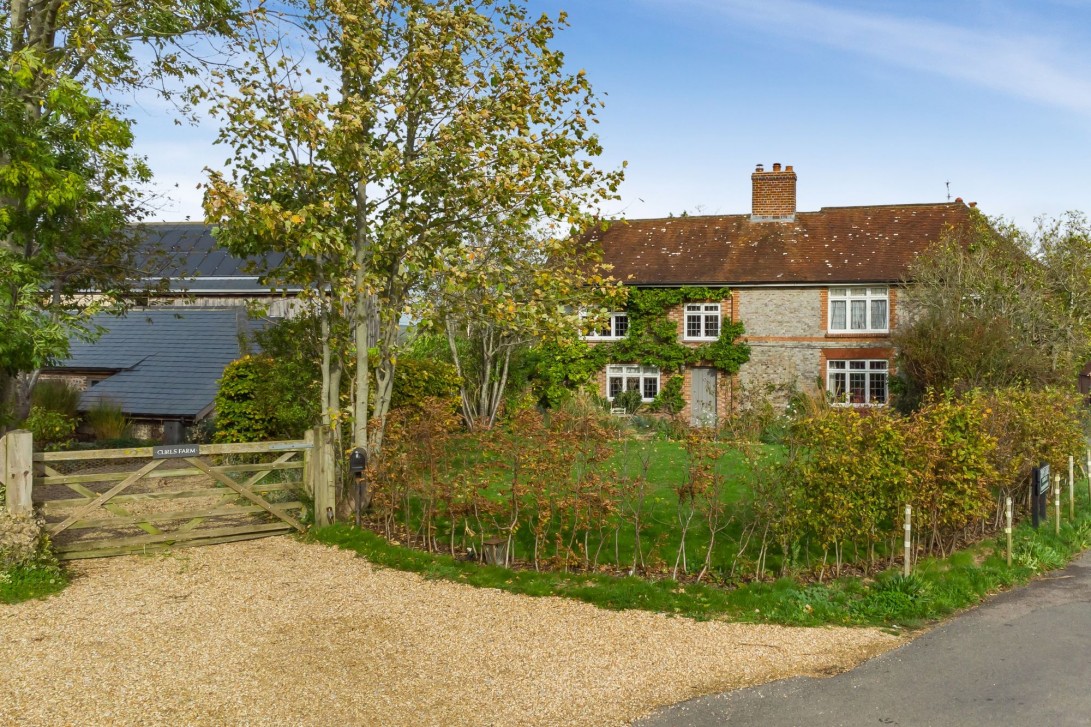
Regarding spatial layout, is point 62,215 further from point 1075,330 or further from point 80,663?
point 1075,330

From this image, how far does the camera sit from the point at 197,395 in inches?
937

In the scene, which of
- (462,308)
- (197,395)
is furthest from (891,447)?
(197,395)

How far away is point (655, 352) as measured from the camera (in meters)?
31.0

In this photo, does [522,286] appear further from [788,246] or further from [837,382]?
[788,246]

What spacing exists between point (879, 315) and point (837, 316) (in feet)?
4.40

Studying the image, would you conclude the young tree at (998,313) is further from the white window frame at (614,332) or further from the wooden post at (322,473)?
the wooden post at (322,473)

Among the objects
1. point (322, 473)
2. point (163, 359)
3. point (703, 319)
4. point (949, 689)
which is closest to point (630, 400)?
point (703, 319)

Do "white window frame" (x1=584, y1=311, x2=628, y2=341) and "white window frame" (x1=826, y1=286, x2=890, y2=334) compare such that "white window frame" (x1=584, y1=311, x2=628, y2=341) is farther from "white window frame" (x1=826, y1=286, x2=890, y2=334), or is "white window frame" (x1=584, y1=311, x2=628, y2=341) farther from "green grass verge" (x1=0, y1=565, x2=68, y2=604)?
"green grass verge" (x1=0, y1=565, x2=68, y2=604)

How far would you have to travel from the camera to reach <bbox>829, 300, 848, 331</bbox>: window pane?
2988cm

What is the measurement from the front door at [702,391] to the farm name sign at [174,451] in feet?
70.1

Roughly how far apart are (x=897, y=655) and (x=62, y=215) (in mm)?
12278

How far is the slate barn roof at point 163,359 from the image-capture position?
23.7m

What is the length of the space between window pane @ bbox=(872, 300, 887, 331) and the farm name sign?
78.6 ft

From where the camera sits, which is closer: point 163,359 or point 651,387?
point 163,359
